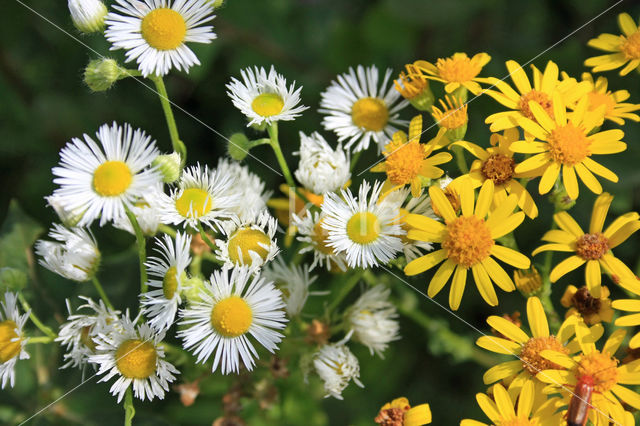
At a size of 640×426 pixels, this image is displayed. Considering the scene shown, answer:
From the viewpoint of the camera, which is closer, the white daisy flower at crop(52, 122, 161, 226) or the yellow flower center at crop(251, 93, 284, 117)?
the white daisy flower at crop(52, 122, 161, 226)

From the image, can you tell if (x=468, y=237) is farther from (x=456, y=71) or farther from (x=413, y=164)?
(x=456, y=71)

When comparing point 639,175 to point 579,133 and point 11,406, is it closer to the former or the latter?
point 579,133

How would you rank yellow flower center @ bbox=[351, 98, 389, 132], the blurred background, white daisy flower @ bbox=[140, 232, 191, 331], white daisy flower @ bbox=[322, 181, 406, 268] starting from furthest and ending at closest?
the blurred background
yellow flower center @ bbox=[351, 98, 389, 132]
white daisy flower @ bbox=[322, 181, 406, 268]
white daisy flower @ bbox=[140, 232, 191, 331]

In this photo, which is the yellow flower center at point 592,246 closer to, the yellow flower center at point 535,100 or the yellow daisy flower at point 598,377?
the yellow daisy flower at point 598,377

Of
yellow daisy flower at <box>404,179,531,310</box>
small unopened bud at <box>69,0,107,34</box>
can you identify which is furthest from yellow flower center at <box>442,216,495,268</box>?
→ small unopened bud at <box>69,0,107,34</box>

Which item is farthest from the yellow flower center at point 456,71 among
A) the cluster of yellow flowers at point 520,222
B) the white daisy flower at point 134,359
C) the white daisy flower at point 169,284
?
the white daisy flower at point 134,359

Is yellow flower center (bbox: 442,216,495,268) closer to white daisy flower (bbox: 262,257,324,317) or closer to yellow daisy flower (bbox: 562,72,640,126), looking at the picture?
white daisy flower (bbox: 262,257,324,317)

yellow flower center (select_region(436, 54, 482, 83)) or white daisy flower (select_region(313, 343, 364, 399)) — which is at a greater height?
yellow flower center (select_region(436, 54, 482, 83))

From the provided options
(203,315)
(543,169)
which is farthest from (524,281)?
(203,315)
